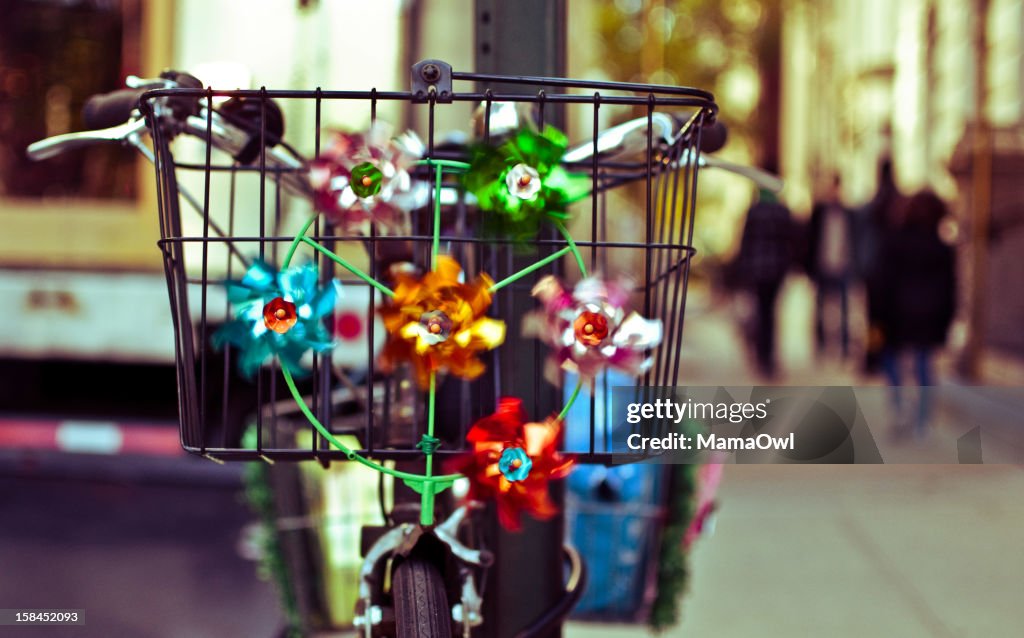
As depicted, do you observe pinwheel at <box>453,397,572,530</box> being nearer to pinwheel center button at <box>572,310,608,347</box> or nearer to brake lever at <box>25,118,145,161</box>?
pinwheel center button at <box>572,310,608,347</box>

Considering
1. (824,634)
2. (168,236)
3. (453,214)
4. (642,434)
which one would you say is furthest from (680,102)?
(824,634)

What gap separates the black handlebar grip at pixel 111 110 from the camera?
6.21 feet

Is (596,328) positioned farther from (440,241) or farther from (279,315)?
Answer: (279,315)

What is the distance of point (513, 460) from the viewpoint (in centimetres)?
150

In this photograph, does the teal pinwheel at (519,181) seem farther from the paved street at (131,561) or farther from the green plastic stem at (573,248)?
the paved street at (131,561)

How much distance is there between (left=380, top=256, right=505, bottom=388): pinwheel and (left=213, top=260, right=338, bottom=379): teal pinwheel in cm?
11

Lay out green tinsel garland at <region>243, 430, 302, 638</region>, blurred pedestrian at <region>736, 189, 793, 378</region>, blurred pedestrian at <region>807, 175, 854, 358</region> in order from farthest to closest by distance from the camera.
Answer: blurred pedestrian at <region>807, 175, 854, 358</region>, blurred pedestrian at <region>736, 189, 793, 378</region>, green tinsel garland at <region>243, 430, 302, 638</region>

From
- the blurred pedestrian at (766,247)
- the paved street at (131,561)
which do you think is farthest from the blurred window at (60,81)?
the blurred pedestrian at (766,247)

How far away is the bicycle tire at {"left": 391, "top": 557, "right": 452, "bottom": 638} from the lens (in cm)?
164

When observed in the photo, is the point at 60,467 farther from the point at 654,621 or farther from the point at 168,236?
the point at 168,236

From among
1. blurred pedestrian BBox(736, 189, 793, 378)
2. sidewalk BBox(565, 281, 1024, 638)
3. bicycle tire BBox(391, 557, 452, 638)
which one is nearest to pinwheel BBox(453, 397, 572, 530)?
bicycle tire BBox(391, 557, 452, 638)

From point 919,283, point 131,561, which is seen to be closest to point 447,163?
point 131,561

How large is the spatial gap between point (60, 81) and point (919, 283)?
5274 millimetres

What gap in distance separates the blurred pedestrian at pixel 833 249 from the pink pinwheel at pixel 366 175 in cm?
951
